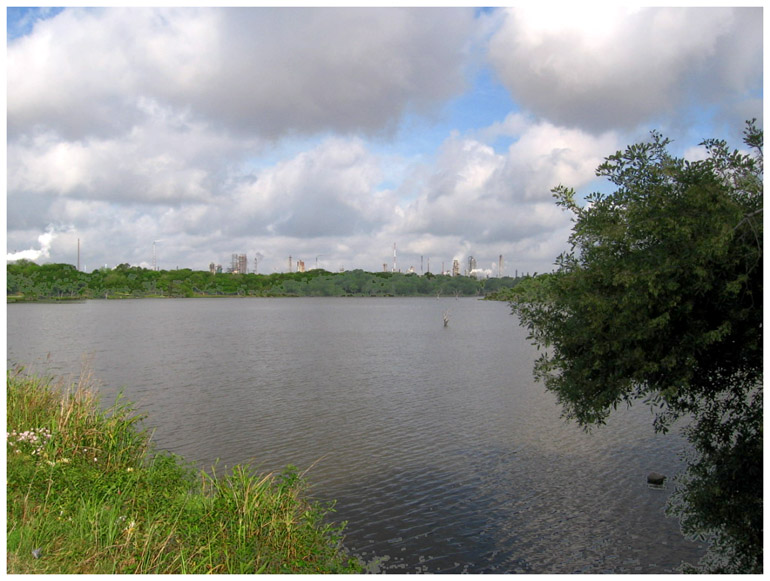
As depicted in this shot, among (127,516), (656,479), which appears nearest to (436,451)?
(656,479)

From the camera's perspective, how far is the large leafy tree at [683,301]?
8.76 metres

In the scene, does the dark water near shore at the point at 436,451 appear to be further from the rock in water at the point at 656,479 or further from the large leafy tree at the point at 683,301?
the large leafy tree at the point at 683,301

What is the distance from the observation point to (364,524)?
14.3 m

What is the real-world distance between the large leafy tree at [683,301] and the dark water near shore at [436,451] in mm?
3526

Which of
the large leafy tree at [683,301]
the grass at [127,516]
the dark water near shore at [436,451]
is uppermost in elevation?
Answer: the large leafy tree at [683,301]

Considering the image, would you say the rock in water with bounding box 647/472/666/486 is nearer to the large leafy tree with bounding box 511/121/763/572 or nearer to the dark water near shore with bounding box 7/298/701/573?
the dark water near shore with bounding box 7/298/701/573

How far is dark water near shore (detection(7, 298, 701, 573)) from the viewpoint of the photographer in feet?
43.9

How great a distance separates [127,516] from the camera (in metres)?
10.8

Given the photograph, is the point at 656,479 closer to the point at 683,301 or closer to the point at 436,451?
the point at 436,451

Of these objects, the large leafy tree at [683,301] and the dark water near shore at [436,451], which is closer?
the large leafy tree at [683,301]

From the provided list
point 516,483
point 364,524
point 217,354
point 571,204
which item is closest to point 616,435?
point 516,483

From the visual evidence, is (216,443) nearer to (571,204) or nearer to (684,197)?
(571,204)

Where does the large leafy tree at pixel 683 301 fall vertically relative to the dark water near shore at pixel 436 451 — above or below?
above

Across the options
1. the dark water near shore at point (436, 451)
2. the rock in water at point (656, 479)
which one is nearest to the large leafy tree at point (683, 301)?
the dark water near shore at point (436, 451)
